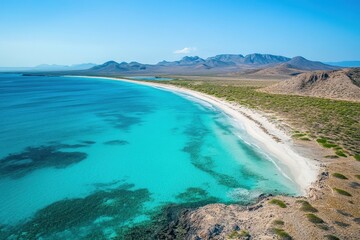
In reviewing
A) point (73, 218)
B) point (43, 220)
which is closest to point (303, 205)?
point (73, 218)

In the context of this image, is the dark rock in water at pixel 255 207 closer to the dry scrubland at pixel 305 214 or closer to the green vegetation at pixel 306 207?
the dry scrubland at pixel 305 214

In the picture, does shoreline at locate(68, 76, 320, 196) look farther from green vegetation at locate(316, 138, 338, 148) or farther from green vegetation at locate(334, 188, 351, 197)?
green vegetation at locate(316, 138, 338, 148)

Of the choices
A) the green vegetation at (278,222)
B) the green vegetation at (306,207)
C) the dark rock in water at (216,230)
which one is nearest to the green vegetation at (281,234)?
the green vegetation at (278,222)

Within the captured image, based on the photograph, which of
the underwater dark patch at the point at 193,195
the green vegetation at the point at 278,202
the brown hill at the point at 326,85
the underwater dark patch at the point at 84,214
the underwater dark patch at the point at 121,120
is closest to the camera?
the underwater dark patch at the point at 84,214

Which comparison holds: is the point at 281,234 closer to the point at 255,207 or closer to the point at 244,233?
the point at 244,233

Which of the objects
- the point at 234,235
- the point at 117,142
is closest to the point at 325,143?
the point at 234,235
